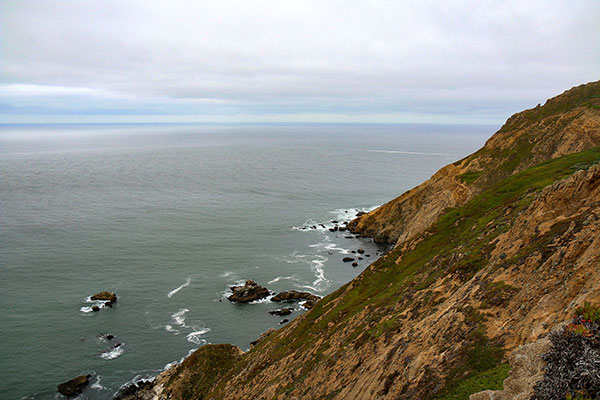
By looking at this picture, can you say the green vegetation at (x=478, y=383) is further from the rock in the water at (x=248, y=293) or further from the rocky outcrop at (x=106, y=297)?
the rocky outcrop at (x=106, y=297)

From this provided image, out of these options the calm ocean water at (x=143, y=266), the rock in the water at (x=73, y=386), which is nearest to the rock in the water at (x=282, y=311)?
the calm ocean water at (x=143, y=266)

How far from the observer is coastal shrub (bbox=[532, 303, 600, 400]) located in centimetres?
1071

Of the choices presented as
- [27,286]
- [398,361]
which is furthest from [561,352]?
[27,286]

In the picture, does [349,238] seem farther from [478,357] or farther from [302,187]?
[478,357]

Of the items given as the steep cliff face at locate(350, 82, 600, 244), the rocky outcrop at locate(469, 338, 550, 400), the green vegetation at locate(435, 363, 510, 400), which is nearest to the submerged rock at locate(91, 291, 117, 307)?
the steep cliff face at locate(350, 82, 600, 244)

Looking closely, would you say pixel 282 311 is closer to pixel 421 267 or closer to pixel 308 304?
pixel 308 304

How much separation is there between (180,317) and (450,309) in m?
52.5

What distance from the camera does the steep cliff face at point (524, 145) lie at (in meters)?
61.1

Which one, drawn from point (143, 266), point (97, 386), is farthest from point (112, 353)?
point (143, 266)

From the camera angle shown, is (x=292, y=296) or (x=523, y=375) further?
(x=292, y=296)

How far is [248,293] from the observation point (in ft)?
231

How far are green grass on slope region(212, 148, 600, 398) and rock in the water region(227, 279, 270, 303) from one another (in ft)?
72.4

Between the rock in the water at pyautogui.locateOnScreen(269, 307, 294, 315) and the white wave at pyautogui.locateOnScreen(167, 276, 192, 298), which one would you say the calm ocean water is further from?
the rock in the water at pyautogui.locateOnScreen(269, 307, 294, 315)

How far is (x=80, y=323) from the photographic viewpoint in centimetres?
6122
